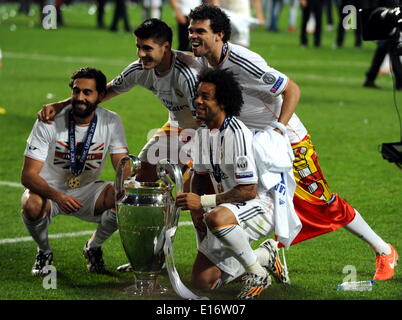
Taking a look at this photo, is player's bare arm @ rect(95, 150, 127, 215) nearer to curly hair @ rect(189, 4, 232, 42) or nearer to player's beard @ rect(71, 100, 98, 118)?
player's beard @ rect(71, 100, 98, 118)

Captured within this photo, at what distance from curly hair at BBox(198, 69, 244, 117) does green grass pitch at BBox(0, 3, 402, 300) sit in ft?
3.80

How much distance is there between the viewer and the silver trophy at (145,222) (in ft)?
20.4

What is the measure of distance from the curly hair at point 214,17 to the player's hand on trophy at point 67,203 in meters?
1.42

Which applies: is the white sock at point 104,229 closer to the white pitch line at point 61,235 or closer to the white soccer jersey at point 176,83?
the white soccer jersey at point 176,83

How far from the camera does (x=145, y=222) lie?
6.22m

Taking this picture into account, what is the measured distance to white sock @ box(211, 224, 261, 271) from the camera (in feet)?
19.5

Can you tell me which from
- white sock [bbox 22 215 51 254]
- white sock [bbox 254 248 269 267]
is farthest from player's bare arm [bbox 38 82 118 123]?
white sock [bbox 254 248 269 267]

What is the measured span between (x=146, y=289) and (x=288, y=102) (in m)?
1.48

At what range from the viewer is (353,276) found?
261 inches

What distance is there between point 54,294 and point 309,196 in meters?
1.75

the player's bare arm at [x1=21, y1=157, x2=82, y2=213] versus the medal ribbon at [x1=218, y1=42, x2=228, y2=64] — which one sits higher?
the medal ribbon at [x1=218, y1=42, x2=228, y2=64]

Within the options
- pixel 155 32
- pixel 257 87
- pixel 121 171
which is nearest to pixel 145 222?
pixel 121 171
